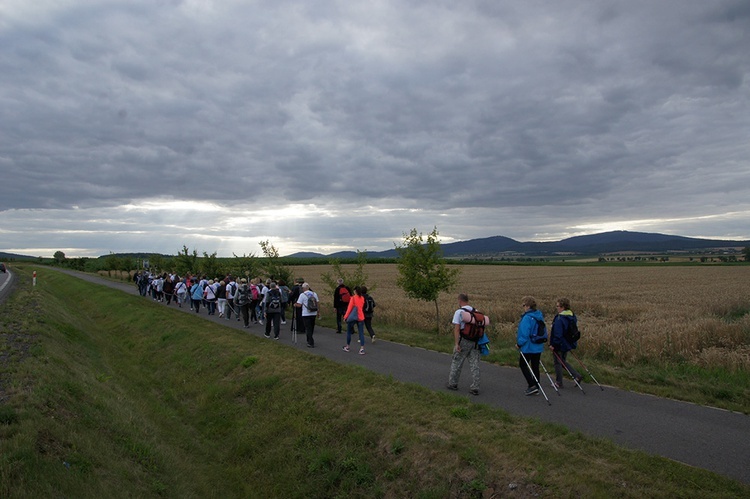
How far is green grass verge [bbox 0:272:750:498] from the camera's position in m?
5.47

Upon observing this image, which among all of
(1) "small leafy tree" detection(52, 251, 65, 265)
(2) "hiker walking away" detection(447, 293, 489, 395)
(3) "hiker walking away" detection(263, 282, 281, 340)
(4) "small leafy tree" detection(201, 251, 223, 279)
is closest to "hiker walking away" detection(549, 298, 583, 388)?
(2) "hiker walking away" detection(447, 293, 489, 395)

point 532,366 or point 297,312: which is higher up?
point 297,312

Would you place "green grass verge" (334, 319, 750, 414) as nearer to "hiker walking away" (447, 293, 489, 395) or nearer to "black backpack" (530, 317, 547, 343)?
"black backpack" (530, 317, 547, 343)

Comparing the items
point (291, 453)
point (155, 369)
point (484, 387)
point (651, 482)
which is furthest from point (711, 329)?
point (155, 369)

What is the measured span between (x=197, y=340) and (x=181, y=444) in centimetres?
727

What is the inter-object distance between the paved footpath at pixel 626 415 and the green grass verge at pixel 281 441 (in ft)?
1.77

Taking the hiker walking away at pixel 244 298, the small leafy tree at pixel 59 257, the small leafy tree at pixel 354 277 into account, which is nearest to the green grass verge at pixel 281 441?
the hiker walking away at pixel 244 298

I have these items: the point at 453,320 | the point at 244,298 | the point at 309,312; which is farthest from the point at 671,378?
the point at 244,298

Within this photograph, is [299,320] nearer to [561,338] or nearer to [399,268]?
[399,268]

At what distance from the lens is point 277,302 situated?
15781mm

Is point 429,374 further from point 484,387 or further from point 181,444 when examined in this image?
point 181,444

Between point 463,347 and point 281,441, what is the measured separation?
3.60 metres

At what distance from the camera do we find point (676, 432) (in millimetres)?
6715

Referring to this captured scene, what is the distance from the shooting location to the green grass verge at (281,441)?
5469 mm
